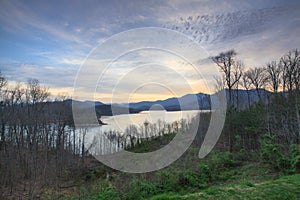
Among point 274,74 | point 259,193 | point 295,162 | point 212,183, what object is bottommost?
point 212,183

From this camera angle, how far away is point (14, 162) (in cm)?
1534

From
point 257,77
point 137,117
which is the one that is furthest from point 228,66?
point 137,117

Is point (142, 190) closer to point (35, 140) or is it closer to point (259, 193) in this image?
point (259, 193)

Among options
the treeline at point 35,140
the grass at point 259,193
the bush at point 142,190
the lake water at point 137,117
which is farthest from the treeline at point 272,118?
the treeline at point 35,140

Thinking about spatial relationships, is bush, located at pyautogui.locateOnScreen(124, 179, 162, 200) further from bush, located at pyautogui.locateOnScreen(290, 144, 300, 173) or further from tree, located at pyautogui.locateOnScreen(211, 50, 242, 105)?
tree, located at pyautogui.locateOnScreen(211, 50, 242, 105)

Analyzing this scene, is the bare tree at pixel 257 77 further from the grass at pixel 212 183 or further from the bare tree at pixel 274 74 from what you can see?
the grass at pixel 212 183

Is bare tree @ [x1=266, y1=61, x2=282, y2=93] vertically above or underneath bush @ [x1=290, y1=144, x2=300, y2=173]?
above

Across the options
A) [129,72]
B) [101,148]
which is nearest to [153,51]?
[129,72]

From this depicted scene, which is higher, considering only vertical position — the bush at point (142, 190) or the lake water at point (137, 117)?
the lake water at point (137, 117)

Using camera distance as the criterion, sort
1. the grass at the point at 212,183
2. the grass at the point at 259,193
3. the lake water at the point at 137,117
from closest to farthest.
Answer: the grass at the point at 259,193 → the grass at the point at 212,183 → the lake water at the point at 137,117

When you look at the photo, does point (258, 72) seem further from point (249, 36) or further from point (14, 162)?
point (14, 162)

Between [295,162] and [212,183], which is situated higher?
[295,162]

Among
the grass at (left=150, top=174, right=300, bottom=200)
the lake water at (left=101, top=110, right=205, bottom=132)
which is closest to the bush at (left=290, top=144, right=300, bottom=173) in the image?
the grass at (left=150, top=174, right=300, bottom=200)

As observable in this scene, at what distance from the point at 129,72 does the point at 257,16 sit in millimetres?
7712
